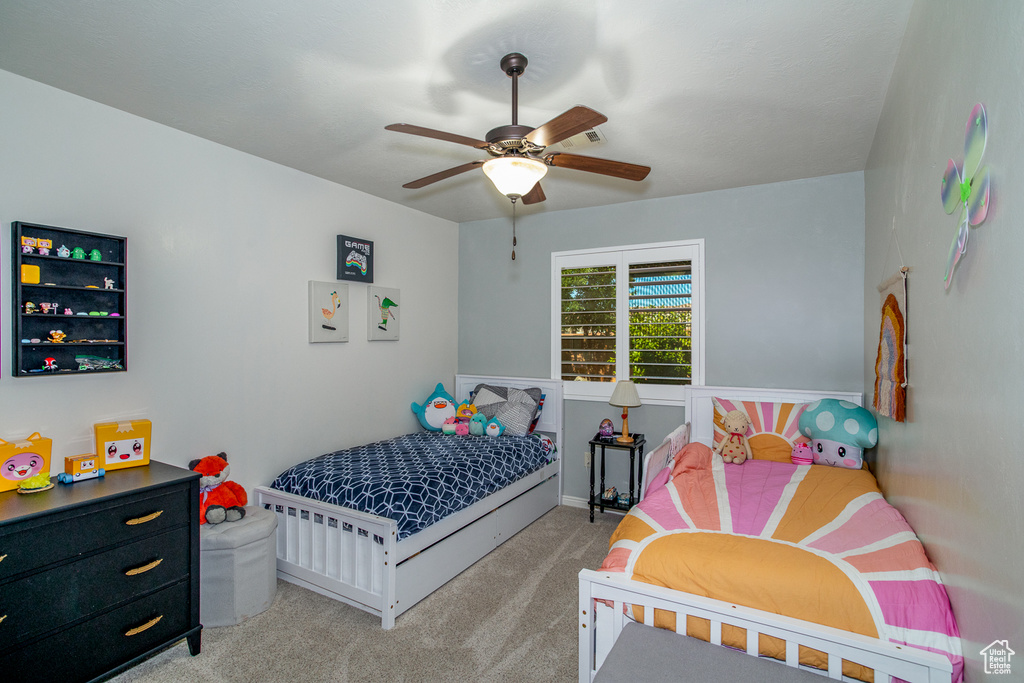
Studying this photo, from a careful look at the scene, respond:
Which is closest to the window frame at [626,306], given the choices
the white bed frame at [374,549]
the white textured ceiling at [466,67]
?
the white textured ceiling at [466,67]

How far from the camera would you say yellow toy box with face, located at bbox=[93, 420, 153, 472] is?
223cm

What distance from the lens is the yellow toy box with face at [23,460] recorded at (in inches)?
76.4

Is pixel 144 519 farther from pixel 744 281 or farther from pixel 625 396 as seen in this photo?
pixel 744 281

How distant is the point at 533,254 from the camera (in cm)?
439

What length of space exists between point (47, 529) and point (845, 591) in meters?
2.58

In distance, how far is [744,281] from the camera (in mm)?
3635

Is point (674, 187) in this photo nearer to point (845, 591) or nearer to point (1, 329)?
point (845, 591)

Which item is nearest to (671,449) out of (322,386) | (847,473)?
(847,473)

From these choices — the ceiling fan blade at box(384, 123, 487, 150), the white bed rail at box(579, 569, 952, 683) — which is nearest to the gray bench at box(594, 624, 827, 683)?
the white bed rail at box(579, 569, 952, 683)

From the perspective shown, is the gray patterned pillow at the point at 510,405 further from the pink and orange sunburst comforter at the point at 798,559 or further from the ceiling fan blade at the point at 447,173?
the ceiling fan blade at the point at 447,173

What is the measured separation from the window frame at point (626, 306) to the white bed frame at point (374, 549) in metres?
1.23

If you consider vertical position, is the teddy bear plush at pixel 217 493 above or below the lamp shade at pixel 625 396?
below

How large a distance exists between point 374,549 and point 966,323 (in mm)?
2376

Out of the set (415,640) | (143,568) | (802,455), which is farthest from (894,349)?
(143,568)
